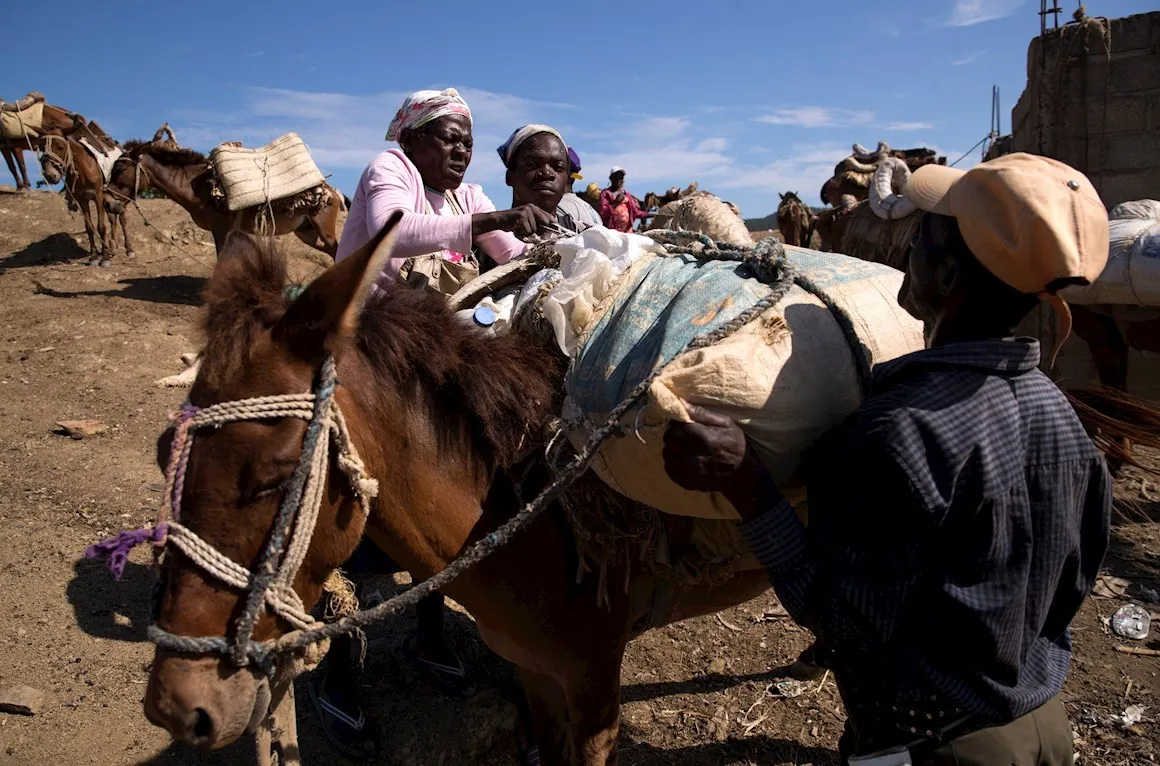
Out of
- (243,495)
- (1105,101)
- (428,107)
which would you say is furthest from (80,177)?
(1105,101)

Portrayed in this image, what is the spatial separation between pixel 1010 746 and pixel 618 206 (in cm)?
1363

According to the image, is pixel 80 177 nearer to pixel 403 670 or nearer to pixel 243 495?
pixel 403 670

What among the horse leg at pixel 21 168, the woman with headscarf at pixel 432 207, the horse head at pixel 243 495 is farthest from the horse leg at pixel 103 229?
the horse head at pixel 243 495

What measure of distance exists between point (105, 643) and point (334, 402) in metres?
3.25

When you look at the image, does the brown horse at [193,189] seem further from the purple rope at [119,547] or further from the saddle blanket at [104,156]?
the purple rope at [119,547]

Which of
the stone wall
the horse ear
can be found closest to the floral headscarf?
the horse ear

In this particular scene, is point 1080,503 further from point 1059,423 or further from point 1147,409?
point 1147,409

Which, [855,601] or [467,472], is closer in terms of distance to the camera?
[855,601]

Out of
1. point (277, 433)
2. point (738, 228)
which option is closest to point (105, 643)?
point (277, 433)

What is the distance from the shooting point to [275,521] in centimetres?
158

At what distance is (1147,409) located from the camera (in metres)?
1.78

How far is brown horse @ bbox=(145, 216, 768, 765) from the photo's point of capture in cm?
157

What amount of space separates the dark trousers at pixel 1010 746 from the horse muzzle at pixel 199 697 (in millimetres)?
1482

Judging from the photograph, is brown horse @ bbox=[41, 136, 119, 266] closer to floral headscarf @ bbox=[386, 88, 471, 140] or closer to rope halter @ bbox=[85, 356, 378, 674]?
floral headscarf @ bbox=[386, 88, 471, 140]
